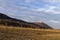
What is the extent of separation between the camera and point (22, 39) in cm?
2800

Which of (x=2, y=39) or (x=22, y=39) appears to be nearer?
(x=2, y=39)

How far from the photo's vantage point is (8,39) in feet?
86.4

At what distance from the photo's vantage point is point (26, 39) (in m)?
28.4

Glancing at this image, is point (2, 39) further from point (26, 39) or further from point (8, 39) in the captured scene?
point (26, 39)

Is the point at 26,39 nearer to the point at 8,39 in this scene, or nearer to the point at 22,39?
the point at 22,39

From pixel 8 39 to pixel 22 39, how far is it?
2.28 metres

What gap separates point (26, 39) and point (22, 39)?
1.97 ft

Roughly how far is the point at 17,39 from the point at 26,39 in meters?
1.62

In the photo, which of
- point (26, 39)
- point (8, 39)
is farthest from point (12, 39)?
point (26, 39)

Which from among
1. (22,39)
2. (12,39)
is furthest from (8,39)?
(22,39)

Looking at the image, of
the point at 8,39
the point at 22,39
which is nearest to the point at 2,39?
the point at 8,39

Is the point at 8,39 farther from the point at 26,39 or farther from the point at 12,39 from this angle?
the point at 26,39

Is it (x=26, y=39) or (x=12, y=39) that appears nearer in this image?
(x=12, y=39)

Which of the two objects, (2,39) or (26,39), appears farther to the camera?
(26,39)
